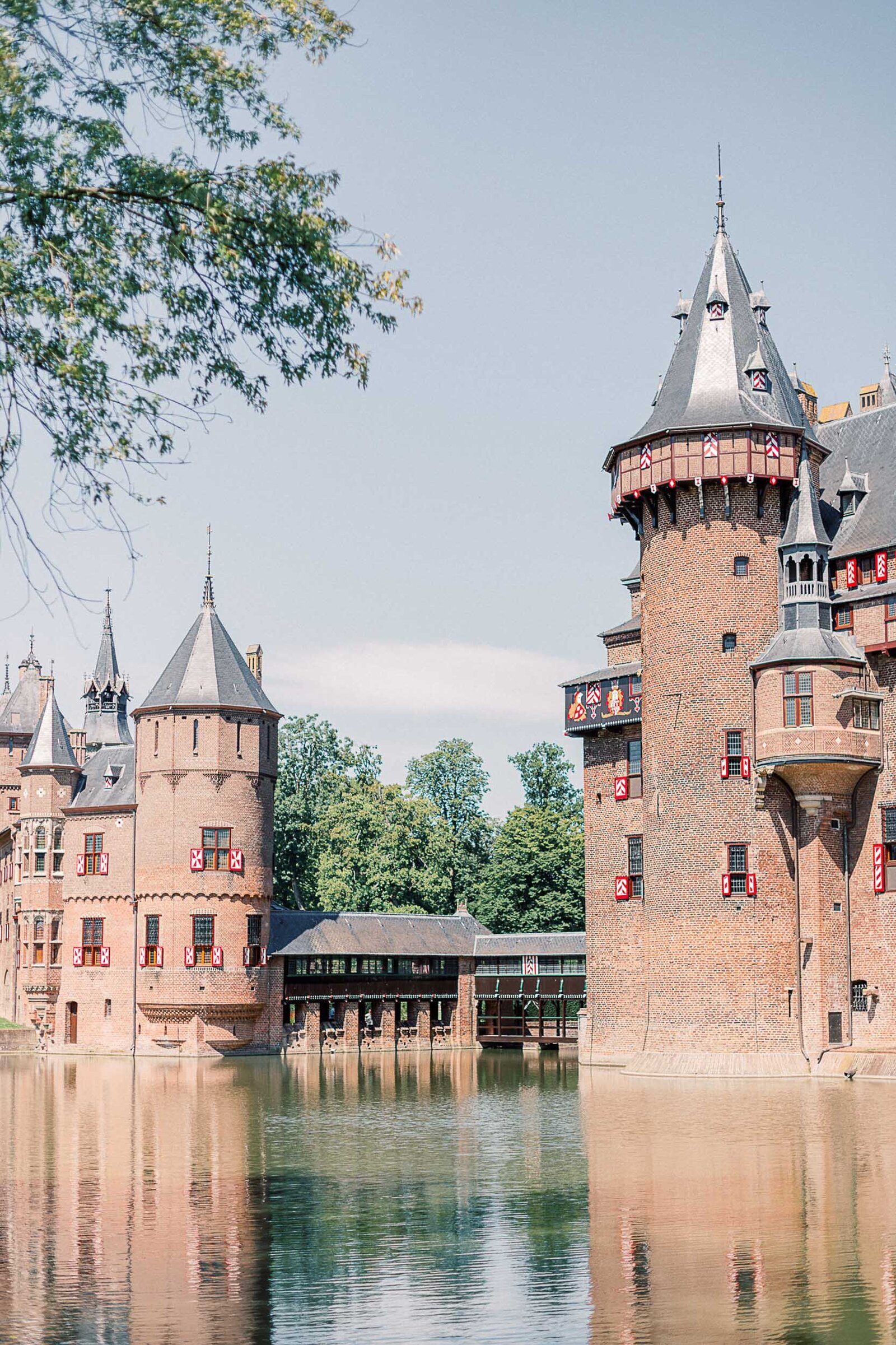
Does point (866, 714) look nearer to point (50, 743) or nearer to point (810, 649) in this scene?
point (810, 649)

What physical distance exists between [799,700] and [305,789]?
39.3 m

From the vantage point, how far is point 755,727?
141ft

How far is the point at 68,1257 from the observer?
1759 cm

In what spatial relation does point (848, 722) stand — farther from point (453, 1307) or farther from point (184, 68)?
point (184, 68)

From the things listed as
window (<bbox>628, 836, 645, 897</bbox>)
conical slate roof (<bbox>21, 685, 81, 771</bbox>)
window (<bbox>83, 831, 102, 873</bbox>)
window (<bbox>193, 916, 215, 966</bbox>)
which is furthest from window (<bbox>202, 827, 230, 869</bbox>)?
window (<bbox>628, 836, 645, 897</bbox>)

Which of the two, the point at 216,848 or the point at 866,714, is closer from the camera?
the point at 866,714

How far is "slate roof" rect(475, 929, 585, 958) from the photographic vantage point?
61.5 metres

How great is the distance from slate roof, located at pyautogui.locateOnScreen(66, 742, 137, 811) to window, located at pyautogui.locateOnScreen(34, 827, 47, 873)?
6.36 ft

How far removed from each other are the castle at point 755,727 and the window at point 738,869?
5 cm

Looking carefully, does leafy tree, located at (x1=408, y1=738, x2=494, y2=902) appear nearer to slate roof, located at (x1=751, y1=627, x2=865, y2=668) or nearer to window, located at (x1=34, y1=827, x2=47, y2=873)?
window, located at (x1=34, y1=827, x2=47, y2=873)

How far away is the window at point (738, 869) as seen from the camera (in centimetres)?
4259

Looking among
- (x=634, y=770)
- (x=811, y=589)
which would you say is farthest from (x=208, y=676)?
(x=811, y=589)

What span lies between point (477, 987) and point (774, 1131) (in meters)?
36.0

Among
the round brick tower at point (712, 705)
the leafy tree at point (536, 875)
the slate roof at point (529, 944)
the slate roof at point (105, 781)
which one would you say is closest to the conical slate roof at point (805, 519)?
the round brick tower at point (712, 705)
